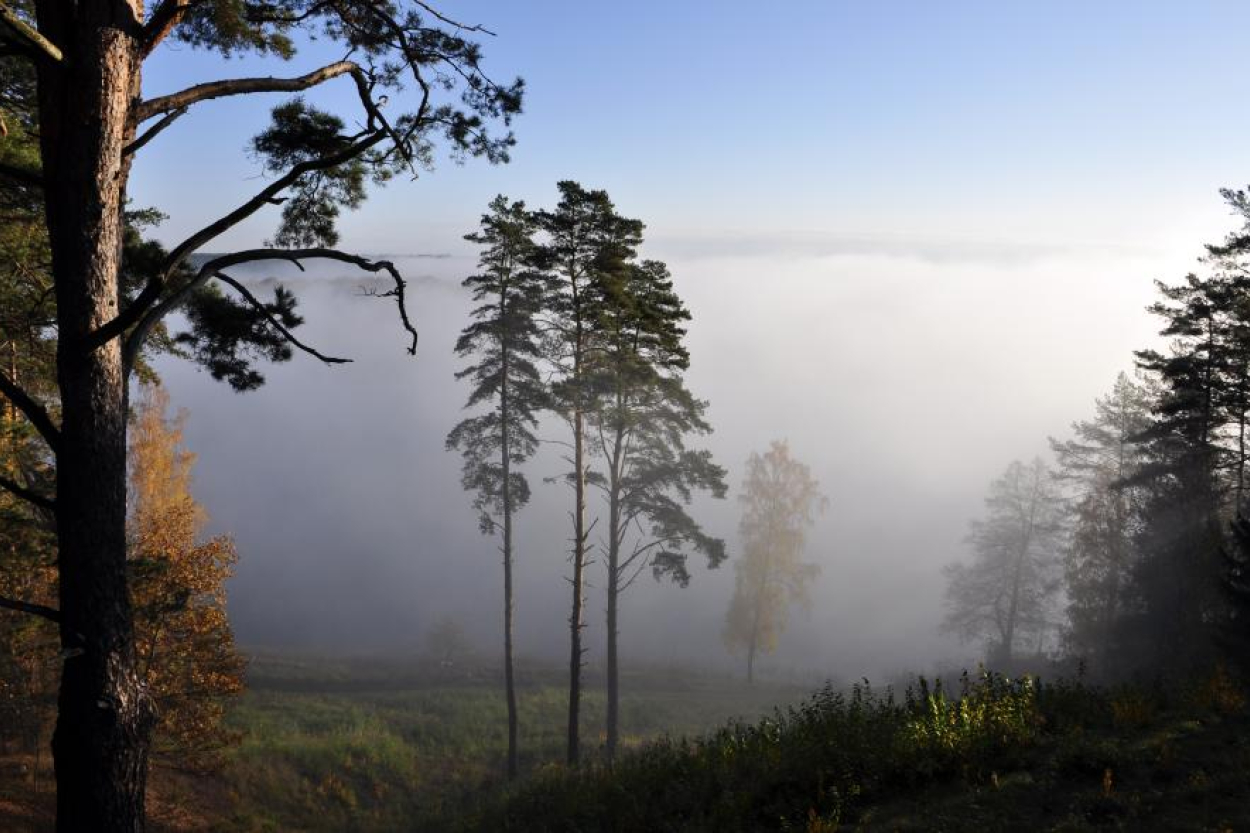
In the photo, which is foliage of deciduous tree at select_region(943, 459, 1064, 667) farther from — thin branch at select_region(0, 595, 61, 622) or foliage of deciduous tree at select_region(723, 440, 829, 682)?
thin branch at select_region(0, 595, 61, 622)

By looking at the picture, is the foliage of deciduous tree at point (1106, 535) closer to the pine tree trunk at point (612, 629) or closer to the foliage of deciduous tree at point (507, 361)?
the pine tree trunk at point (612, 629)

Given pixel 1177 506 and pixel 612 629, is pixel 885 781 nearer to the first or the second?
pixel 612 629

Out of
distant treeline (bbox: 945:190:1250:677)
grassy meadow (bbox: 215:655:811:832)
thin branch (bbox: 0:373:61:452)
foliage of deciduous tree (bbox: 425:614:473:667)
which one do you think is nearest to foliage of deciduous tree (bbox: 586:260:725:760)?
grassy meadow (bbox: 215:655:811:832)

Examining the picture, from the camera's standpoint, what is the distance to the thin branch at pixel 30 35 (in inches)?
185

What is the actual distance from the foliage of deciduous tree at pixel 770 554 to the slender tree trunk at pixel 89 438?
45782 millimetres

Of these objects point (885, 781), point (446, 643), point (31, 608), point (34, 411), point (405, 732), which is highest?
point (34, 411)

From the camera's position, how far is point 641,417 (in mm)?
22672

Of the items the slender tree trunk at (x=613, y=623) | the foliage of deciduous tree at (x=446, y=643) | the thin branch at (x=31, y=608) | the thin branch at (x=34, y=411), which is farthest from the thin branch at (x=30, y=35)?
the foliage of deciduous tree at (x=446, y=643)

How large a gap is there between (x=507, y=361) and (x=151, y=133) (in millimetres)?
17397

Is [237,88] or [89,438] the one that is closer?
[89,438]

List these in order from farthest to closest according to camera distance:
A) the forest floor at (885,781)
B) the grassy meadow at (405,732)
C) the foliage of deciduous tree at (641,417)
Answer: the foliage of deciduous tree at (641,417) → the grassy meadow at (405,732) → the forest floor at (885,781)

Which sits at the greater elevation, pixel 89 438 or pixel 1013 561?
pixel 89 438

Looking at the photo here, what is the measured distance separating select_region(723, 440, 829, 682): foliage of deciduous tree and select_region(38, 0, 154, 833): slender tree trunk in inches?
1802

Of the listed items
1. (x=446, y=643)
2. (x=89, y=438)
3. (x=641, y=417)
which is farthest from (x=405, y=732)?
(x=446, y=643)
